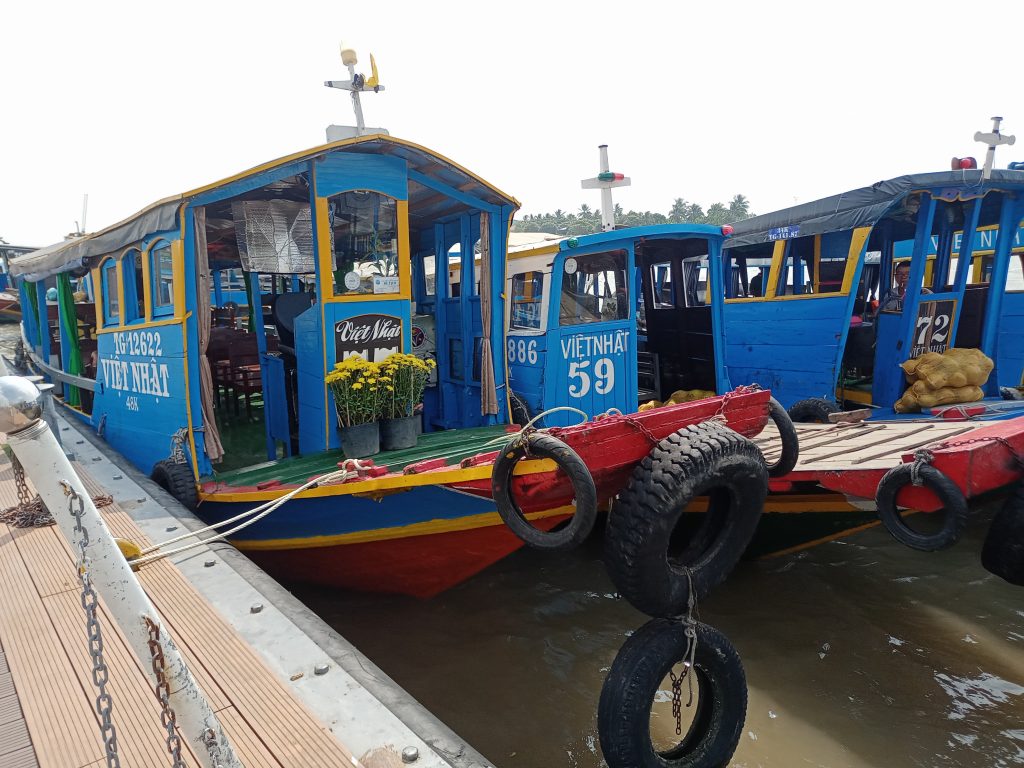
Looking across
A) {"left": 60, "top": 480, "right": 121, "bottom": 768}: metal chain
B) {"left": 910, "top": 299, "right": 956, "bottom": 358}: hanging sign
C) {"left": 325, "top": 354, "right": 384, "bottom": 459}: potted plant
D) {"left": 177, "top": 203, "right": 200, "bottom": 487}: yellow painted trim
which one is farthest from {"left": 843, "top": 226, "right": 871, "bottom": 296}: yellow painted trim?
{"left": 60, "top": 480, "right": 121, "bottom": 768}: metal chain

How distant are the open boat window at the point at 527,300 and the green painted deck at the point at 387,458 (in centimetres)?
129

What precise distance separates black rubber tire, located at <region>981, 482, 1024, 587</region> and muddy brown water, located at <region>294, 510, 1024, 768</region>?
72 centimetres

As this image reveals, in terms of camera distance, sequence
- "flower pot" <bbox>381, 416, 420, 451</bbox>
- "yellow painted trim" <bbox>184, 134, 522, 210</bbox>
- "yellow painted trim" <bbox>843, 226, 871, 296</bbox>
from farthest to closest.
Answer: "yellow painted trim" <bbox>843, 226, 871, 296</bbox> → "flower pot" <bbox>381, 416, 420, 451</bbox> → "yellow painted trim" <bbox>184, 134, 522, 210</bbox>

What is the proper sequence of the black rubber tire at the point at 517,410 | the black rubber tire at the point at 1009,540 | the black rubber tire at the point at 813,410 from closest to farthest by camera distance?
the black rubber tire at the point at 1009,540 < the black rubber tire at the point at 517,410 < the black rubber tire at the point at 813,410

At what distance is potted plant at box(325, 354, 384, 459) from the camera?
15.9 feet

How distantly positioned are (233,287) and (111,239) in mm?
10417

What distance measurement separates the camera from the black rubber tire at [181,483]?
16.6 feet

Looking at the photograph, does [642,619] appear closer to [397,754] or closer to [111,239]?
[397,754]

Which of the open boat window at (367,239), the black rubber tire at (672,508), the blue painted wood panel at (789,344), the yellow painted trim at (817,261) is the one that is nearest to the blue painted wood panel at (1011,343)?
the yellow painted trim at (817,261)

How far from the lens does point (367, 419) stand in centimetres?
502

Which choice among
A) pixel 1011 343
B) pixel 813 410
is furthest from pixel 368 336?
pixel 1011 343

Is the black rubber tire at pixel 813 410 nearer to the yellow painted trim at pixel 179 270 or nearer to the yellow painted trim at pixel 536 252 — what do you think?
the yellow painted trim at pixel 536 252

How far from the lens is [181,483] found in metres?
5.08

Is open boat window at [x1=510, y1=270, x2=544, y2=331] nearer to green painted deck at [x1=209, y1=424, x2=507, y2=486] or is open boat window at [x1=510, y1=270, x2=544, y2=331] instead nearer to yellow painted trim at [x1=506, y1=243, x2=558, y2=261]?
yellow painted trim at [x1=506, y1=243, x2=558, y2=261]
